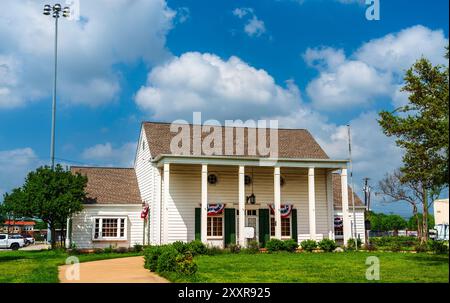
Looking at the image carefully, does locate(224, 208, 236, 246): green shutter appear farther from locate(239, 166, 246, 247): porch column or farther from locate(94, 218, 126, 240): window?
locate(94, 218, 126, 240): window

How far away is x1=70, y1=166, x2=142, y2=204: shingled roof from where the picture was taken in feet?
108

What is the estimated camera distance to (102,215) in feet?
105

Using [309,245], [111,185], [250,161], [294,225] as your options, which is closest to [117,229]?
[111,185]

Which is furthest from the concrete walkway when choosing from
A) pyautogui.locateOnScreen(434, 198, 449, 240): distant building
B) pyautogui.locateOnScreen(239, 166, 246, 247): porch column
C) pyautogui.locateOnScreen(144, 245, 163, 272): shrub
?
pyautogui.locateOnScreen(239, 166, 246, 247): porch column

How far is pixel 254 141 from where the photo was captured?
111 ft

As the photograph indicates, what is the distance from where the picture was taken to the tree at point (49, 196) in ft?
97.9

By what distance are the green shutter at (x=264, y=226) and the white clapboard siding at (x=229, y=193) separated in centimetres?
41

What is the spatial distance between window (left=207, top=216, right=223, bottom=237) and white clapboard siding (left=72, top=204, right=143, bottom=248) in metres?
4.77

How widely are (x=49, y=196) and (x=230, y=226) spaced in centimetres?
1127

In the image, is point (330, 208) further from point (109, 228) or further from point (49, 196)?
point (49, 196)

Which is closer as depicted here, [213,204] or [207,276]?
[207,276]
